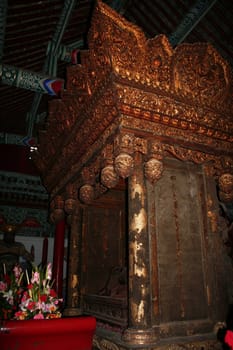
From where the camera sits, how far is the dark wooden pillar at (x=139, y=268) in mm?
2707

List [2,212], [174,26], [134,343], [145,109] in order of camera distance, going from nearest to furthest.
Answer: [134,343] < [145,109] < [174,26] < [2,212]

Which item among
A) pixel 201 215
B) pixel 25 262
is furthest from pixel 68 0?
pixel 25 262

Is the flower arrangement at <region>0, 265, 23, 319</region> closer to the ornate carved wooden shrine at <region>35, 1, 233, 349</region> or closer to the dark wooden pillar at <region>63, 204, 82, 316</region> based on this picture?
the ornate carved wooden shrine at <region>35, 1, 233, 349</region>

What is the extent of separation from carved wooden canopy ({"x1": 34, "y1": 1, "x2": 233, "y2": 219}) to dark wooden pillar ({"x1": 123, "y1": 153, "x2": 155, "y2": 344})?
0.93 feet

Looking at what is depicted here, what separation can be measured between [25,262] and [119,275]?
5131 mm

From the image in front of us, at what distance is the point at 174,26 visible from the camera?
5.51 meters

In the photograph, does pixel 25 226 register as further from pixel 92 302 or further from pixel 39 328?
pixel 39 328

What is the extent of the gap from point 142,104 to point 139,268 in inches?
75.2

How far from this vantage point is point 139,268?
2.88 metres

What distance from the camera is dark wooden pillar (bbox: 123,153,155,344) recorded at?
271 centimetres

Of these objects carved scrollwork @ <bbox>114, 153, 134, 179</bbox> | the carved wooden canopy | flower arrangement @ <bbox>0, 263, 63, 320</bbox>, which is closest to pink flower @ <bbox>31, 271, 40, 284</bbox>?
flower arrangement @ <bbox>0, 263, 63, 320</bbox>

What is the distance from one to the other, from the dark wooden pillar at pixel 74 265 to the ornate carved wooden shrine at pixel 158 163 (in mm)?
631

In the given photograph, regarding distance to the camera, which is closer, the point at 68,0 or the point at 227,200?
the point at 227,200

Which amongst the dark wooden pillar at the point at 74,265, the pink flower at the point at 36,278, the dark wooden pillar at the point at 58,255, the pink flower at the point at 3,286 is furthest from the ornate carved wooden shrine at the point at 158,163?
the dark wooden pillar at the point at 58,255
